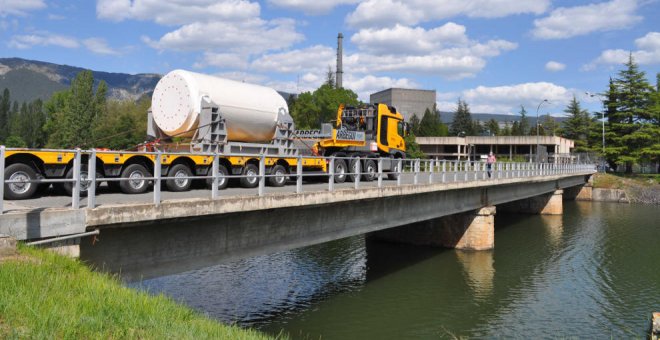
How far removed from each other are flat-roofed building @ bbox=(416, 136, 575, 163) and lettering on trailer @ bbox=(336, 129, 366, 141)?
68497 mm

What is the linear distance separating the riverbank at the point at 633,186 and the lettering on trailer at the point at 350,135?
1729 inches

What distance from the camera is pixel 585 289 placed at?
18.2 meters

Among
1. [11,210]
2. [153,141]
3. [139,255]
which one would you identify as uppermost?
[153,141]

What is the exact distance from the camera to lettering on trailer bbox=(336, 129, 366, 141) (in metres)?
20.1

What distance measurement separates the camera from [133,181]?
1088 cm

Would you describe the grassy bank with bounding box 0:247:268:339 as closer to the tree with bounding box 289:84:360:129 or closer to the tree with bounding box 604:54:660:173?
the tree with bounding box 289:84:360:129

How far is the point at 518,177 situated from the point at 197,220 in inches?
966

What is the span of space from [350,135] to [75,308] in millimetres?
15647

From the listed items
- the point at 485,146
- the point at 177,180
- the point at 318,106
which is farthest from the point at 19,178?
the point at 485,146

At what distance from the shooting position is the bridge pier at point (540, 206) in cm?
4150

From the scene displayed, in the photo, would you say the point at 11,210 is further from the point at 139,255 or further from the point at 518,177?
the point at 518,177

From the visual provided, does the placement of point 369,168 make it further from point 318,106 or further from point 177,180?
point 318,106

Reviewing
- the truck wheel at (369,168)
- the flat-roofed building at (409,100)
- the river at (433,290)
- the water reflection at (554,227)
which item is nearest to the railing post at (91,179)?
the river at (433,290)

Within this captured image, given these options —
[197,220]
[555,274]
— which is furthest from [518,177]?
[197,220]
